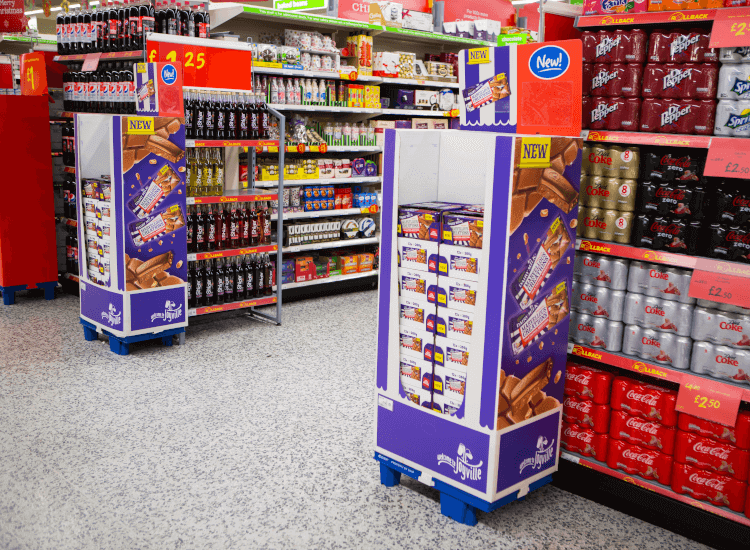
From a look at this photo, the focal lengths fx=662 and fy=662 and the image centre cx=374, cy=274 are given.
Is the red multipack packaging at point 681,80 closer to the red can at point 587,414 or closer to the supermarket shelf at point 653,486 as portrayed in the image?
the red can at point 587,414

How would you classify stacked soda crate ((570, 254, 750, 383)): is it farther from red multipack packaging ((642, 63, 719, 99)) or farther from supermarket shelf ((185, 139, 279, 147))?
supermarket shelf ((185, 139, 279, 147))

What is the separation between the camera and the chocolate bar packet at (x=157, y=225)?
4.56 metres

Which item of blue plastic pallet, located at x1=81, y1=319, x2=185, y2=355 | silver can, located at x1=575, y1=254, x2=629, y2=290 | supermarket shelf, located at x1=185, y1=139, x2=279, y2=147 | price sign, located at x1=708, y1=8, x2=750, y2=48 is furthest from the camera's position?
Result: supermarket shelf, located at x1=185, y1=139, x2=279, y2=147

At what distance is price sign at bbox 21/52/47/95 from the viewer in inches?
236

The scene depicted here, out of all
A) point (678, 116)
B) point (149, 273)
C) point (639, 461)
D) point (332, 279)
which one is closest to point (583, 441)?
point (639, 461)

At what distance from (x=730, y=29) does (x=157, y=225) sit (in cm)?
364

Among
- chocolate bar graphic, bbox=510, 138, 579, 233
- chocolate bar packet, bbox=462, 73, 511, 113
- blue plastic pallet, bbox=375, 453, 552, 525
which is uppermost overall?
chocolate bar packet, bbox=462, 73, 511, 113

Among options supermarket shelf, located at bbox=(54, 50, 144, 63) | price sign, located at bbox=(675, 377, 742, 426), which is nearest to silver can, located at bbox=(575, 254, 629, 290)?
price sign, located at bbox=(675, 377, 742, 426)

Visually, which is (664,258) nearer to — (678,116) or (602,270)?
(602,270)

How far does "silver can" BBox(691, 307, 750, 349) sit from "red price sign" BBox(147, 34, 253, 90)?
4074mm

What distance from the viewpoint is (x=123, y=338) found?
182 inches

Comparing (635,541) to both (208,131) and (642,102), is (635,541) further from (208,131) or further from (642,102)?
(208,131)

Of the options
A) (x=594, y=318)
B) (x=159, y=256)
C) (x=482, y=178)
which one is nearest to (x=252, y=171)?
(x=159, y=256)

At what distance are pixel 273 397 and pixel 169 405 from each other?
2.00ft
